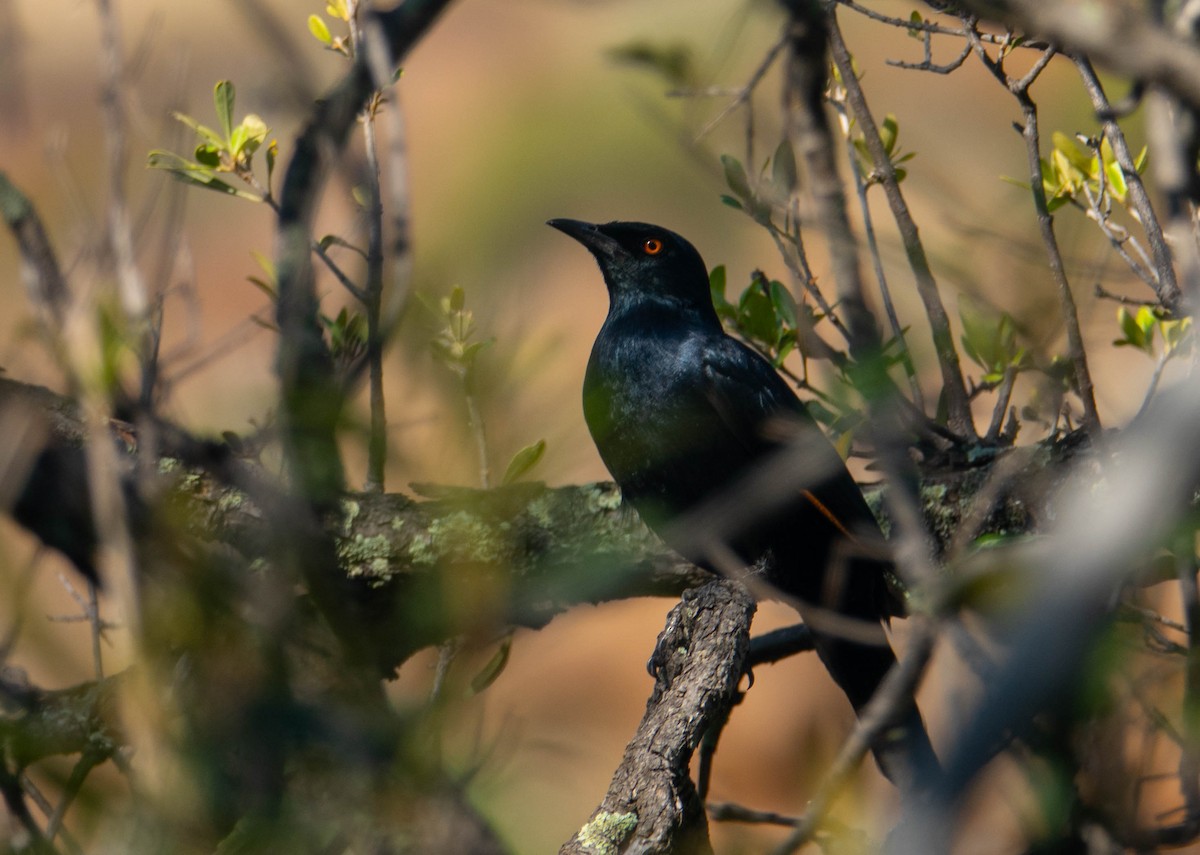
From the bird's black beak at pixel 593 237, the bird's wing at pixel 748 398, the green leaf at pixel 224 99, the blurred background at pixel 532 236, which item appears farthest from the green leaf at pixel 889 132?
the green leaf at pixel 224 99

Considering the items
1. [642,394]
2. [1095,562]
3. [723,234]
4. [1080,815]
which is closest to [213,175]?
[642,394]

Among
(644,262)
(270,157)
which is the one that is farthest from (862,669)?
(270,157)

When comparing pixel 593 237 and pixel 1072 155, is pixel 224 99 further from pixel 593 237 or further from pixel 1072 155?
pixel 1072 155

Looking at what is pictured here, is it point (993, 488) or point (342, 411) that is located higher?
point (342, 411)

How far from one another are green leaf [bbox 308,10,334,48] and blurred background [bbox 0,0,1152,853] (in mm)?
65

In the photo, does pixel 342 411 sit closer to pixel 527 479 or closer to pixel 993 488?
pixel 993 488

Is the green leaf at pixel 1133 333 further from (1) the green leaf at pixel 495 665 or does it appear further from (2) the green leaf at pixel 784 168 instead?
(1) the green leaf at pixel 495 665

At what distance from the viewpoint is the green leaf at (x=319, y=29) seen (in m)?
3.22

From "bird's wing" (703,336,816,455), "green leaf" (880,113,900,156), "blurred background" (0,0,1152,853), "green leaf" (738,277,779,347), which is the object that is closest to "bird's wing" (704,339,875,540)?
"bird's wing" (703,336,816,455)

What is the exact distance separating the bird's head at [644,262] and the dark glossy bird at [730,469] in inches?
1.6

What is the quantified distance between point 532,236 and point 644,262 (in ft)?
8.91

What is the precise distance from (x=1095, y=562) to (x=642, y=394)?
10.3 ft

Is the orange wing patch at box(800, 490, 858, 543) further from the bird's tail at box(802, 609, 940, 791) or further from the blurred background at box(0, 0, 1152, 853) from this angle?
the blurred background at box(0, 0, 1152, 853)

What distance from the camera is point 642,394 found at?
400cm
